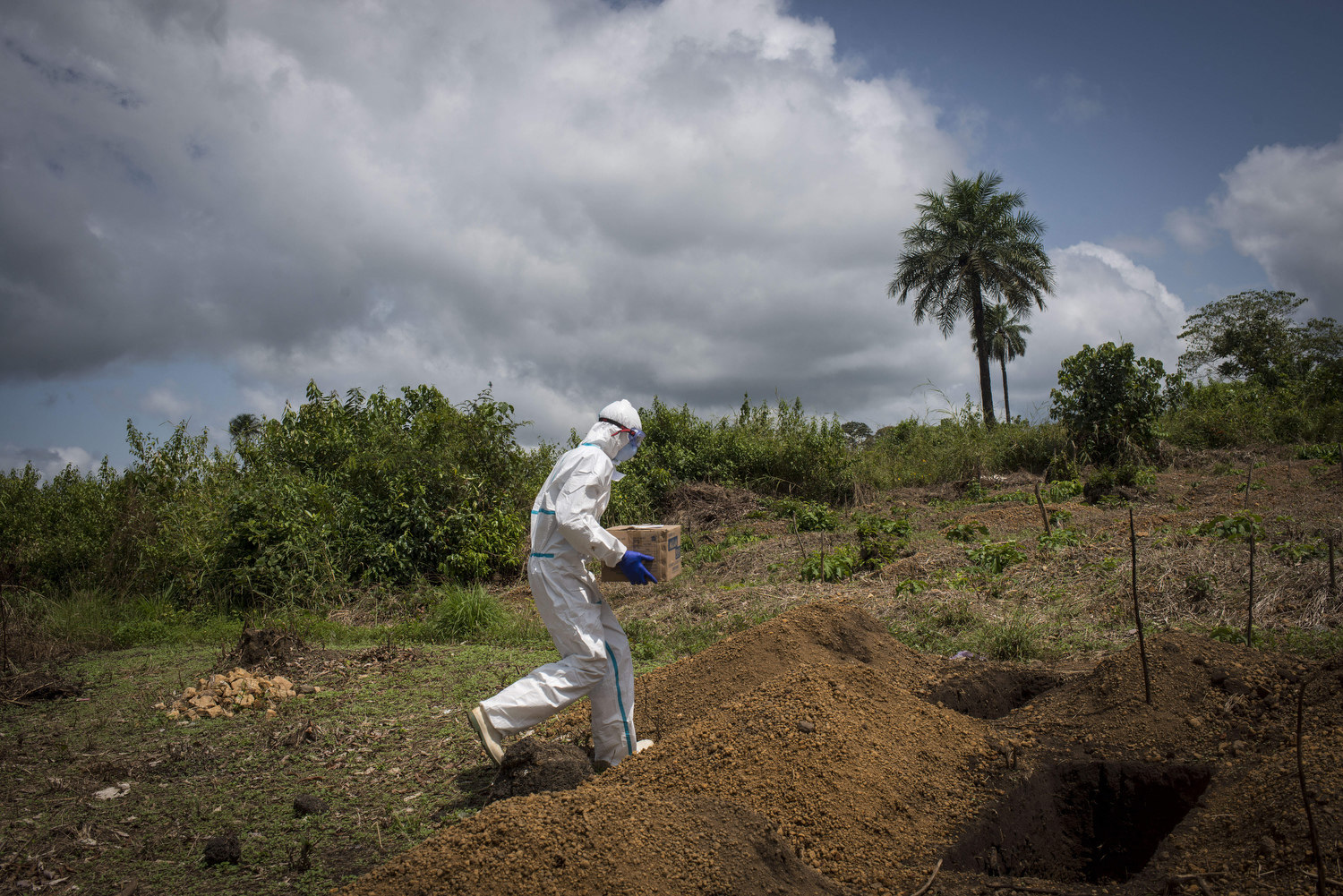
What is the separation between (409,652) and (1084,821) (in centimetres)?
513

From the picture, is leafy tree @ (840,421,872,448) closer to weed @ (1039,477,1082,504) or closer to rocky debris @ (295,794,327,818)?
weed @ (1039,477,1082,504)

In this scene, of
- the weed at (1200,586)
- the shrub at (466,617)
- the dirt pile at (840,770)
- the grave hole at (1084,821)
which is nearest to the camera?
the dirt pile at (840,770)

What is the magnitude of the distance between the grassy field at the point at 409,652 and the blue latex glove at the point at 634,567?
131 cm

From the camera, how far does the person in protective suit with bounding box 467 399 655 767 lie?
3.54m

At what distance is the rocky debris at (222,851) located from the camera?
9.50 feet

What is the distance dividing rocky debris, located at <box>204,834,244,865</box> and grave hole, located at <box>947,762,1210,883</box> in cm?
288

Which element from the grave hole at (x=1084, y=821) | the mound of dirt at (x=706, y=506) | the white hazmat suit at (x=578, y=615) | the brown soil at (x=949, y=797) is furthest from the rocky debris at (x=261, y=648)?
the mound of dirt at (x=706, y=506)

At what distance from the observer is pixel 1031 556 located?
7.27m

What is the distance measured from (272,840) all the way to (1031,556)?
6.84m

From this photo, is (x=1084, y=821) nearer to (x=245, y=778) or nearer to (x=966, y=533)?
(x=245, y=778)

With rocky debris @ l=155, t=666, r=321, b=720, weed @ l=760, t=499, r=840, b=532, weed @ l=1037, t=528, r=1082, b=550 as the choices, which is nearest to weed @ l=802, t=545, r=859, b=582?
weed @ l=1037, t=528, r=1082, b=550

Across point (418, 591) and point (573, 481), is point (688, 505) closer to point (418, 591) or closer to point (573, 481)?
point (418, 591)

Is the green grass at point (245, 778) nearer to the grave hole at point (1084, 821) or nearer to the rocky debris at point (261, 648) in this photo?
the rocky debris at point (261, 648)

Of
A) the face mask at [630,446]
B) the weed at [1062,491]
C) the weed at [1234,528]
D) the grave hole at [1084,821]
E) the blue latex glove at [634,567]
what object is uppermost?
the face mask at [630,446]
